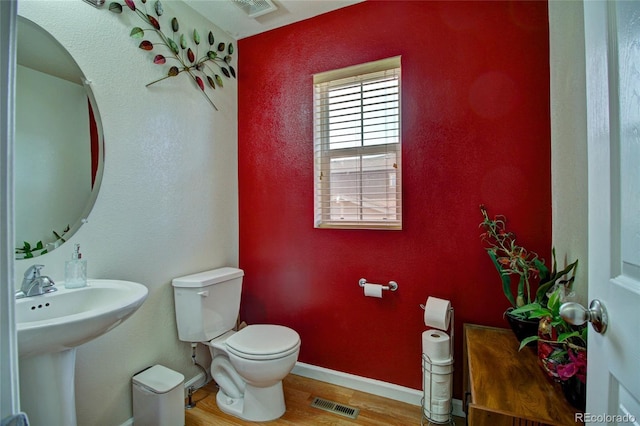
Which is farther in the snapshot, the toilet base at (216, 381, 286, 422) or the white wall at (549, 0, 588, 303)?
the toilet base at (216, 381, 286, 422)

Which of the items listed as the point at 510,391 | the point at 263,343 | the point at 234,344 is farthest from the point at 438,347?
the point at 234,344

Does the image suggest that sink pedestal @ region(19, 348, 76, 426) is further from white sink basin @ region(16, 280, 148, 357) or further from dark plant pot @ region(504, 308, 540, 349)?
dark plant pot @ region(504, 308, 540, 349)

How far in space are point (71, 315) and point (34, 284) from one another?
241 mm

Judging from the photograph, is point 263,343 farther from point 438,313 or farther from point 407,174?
point 407,174

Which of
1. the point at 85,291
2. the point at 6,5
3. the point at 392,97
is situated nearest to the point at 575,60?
the point at 392,97

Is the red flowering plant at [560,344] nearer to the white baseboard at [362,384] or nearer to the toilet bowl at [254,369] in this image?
the white baseboard at [362,384]

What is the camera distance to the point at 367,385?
73.2 inches

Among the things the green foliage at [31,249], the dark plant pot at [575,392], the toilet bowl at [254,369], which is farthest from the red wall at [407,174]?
the green foliage at [31,249]

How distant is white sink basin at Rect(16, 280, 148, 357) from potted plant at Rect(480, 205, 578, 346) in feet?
4.99

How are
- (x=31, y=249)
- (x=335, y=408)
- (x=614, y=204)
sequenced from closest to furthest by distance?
(x=614, y=204), (x=31, y=249), (x=335, y=408)

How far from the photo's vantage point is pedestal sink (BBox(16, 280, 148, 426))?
883mm

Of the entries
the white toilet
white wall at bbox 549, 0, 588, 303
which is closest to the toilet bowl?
the white toilet

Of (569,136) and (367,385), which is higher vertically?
(569,136)

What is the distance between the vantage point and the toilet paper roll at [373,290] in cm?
177
